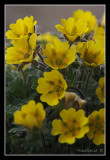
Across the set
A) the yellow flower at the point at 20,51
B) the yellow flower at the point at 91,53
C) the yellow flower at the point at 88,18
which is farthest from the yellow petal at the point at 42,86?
the yellow flower at the point at 88,18

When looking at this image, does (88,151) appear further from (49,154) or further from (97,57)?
(97,57)

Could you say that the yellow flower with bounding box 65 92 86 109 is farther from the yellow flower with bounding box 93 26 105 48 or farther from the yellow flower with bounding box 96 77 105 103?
the yellow flower with bounding box 93 26 105 48

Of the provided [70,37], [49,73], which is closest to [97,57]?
[70,37]

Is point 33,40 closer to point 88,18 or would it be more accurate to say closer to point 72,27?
point 72,27

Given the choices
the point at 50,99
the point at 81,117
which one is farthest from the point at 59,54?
the point at 81,117

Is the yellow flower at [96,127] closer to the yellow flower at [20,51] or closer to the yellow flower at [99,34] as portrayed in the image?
the yellow flower at [20,51]

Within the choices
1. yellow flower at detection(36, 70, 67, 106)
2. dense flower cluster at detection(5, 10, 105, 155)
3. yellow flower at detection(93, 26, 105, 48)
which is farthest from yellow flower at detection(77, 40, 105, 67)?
yellow flower at detection(93, 26, 105, 48)
